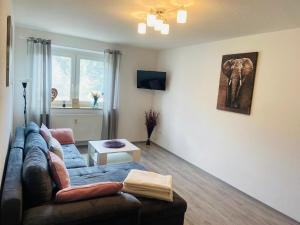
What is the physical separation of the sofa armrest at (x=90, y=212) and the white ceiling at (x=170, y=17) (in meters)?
1.92

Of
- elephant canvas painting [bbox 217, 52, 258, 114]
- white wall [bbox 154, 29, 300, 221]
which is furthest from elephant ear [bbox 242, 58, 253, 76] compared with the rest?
white wall [bbox 154, 29, 300, 221]

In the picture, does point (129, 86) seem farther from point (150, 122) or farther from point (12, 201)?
point (12, 201)

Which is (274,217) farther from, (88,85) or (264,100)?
(88,85)

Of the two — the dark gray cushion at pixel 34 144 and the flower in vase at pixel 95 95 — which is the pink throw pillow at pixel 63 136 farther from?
the flower in vase at pixel 95 95

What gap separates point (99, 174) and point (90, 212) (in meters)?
0.99

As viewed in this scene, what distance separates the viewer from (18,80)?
4125 millimetres

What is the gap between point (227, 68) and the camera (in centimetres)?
360

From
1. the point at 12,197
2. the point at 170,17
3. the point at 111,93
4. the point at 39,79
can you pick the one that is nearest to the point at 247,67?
the point at 170,17

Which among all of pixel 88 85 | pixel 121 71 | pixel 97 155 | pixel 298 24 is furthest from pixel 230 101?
pixel 88 85

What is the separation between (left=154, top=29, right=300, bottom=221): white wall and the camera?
277cm

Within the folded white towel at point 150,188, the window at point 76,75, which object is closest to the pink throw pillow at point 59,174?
the folded white towel at point 150,188

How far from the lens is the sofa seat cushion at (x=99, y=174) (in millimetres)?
2414

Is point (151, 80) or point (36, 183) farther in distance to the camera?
point (151, 80)

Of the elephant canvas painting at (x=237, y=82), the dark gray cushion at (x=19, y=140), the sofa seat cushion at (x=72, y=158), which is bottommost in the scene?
the sofa seat cushion at (x=72, y=158)
